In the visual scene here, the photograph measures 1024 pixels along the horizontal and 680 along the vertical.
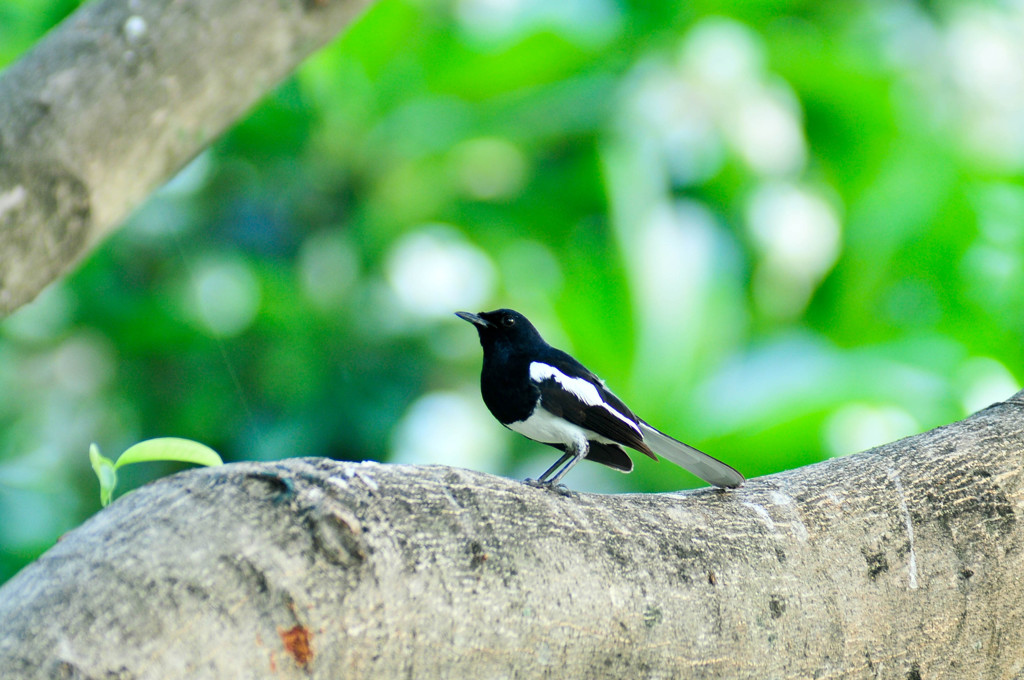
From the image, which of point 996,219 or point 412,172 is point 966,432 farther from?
point 996,219

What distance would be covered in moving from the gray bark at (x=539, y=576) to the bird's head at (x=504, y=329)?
0.48m

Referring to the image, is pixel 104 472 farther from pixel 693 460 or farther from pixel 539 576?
pixel 693 460

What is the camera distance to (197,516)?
0.96 m

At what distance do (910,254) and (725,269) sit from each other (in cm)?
120

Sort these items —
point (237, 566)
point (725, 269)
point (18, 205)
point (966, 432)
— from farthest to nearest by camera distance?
point (725, 269) < point (18, 205) < point (966, 432) < point (237, 566)

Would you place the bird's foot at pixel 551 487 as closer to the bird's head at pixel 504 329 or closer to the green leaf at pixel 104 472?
the bird's head at pixel 504 329

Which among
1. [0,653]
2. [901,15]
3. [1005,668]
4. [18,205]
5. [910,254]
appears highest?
[901,15]

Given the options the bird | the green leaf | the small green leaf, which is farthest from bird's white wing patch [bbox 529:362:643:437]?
the green leaf

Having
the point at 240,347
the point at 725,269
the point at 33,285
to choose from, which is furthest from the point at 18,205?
the point at 725,269

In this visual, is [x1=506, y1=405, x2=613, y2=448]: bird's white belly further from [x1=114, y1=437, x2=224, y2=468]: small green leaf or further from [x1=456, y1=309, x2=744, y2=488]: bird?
[x1=114, y1=437, x2=224, y2=468]: small green leaf

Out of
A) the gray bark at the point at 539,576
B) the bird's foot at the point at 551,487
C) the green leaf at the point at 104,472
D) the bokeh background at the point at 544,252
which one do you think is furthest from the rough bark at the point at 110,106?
the bokeh background at the point at 544,252

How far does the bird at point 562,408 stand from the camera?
154 centimetres

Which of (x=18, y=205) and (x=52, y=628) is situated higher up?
(x=18, y=205)

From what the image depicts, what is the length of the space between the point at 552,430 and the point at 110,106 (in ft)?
4.02
